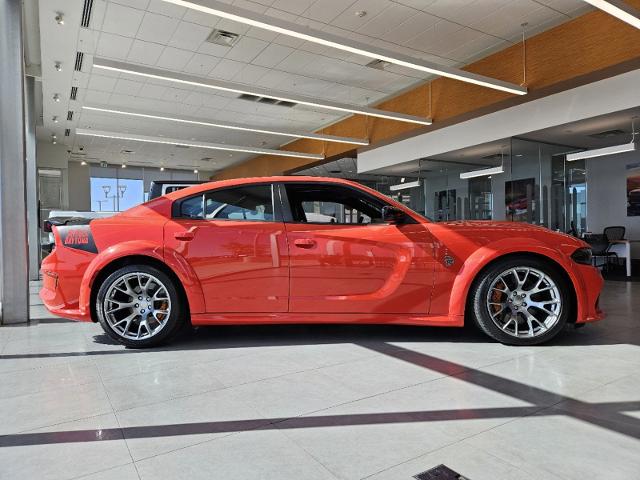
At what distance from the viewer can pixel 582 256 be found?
10.0 ft

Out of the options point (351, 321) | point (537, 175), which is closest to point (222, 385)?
point (351, 321)

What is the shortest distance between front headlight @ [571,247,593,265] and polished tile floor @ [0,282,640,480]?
579 millimetres

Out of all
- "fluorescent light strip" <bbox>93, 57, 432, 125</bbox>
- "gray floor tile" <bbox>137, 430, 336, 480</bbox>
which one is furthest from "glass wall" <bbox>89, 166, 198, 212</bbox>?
"gray floor tile" <bbox>137, 430, 336, 480</bbox>

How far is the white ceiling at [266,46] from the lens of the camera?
6117 mm

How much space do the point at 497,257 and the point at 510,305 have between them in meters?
0.35

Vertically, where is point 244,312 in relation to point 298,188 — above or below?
below

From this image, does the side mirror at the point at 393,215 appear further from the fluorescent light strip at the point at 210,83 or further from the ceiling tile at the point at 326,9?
the fluorescent light strip at the point at 210,83

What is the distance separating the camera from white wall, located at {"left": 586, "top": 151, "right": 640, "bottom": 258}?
1141cm

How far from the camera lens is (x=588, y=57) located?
629 cm

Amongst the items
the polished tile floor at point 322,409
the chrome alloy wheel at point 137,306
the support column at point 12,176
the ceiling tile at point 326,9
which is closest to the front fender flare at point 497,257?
the polished tile floor at point 322,409

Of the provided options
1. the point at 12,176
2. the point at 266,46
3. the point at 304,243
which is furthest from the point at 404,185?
the point at 12,176

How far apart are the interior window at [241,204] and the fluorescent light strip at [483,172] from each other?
24.6 ft

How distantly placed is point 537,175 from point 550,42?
3216 mm

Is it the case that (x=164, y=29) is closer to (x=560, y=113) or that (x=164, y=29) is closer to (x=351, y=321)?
(x=351, y=321)
